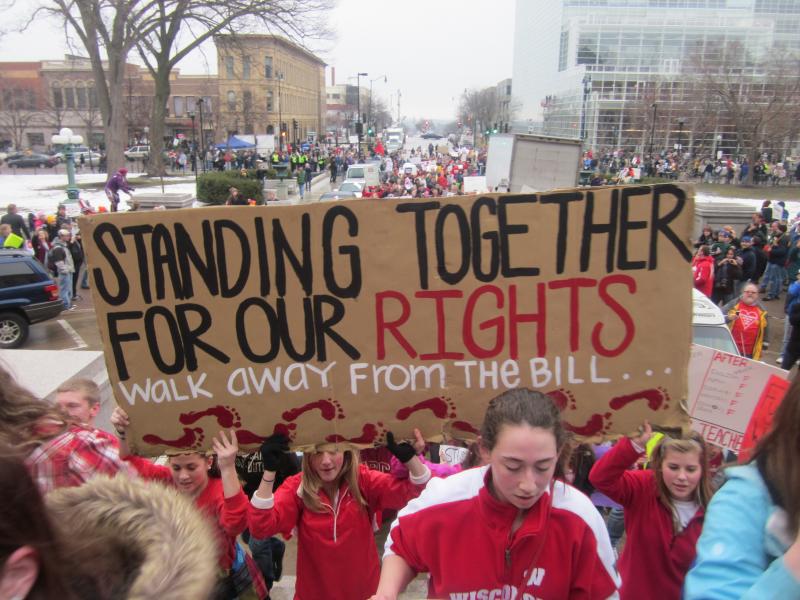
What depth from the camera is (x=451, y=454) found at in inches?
187

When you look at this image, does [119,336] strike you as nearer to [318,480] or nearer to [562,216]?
[318,480]

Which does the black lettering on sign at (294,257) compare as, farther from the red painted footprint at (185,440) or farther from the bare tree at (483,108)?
the bare tree at (483,108)

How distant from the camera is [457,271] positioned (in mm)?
2658

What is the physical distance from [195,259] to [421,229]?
98cm

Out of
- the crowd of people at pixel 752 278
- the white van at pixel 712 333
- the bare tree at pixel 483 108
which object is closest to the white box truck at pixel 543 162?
the crowd of people at pixel 752 278

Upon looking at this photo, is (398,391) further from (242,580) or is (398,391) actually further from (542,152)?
(542,152)

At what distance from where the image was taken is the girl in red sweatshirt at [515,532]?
1.83 metres

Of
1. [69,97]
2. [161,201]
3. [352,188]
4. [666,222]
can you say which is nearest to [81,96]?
[69,97]

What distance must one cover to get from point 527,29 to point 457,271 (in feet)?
365

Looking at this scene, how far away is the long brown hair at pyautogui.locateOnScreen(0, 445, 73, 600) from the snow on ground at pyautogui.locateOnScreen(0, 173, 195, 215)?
2358 centimetres

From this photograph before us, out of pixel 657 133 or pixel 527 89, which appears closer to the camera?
pixel 657 133

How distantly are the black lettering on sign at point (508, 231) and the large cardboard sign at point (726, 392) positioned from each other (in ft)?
5.75

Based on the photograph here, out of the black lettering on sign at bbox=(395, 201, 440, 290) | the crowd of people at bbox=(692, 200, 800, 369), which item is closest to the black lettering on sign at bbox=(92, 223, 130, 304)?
the black lettering on sign at bbox=(395, 201, 440, 290)

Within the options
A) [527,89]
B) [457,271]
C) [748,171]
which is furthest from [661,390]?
[527,89]
